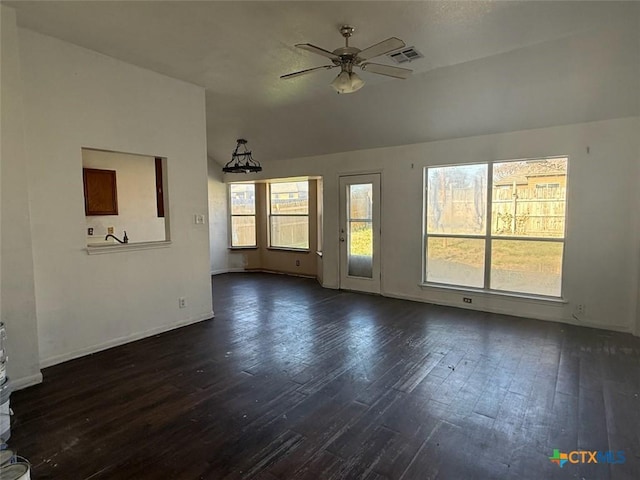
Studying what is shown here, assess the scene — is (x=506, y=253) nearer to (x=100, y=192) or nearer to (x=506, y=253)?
(x=506, y=253)

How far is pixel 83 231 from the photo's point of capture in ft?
11.6

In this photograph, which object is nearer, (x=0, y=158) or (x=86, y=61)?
(x=0, y=158)

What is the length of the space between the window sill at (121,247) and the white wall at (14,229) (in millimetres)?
637

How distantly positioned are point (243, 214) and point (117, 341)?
5.05 metres

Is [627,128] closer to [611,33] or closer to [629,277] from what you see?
[611,33]

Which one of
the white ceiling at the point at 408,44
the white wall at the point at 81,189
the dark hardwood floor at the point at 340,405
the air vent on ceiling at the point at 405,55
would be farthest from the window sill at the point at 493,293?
the white wall at the point at 81,189

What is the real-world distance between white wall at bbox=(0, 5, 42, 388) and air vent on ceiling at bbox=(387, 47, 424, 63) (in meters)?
3.28

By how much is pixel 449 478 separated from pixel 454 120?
168 inches

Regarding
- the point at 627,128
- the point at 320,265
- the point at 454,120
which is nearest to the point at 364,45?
the point at 454,120

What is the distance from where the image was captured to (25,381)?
2.96 m

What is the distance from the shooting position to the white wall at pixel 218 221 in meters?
8.14

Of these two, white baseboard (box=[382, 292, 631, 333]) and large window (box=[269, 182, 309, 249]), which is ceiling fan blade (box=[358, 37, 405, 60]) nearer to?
white baseboard (box=[382, 292, 631, 333])

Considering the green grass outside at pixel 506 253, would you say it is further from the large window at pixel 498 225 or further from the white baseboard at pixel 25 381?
the white baseboard at pixel 25 381

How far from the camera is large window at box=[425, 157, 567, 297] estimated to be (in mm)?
4613
